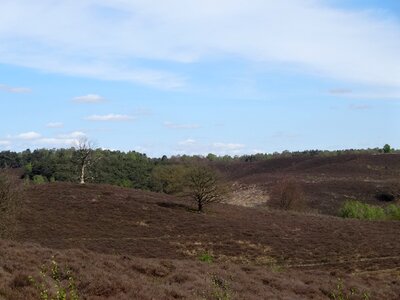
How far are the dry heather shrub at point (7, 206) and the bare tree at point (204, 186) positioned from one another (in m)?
23.3

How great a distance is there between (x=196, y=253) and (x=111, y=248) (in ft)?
23.6

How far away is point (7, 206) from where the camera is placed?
120 feet

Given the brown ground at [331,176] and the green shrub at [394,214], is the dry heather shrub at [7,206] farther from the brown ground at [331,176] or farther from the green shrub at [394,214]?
the brown ground at [331,176]

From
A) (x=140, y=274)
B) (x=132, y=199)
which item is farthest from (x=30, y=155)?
(x=140, y=274)

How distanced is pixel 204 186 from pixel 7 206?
25095mm

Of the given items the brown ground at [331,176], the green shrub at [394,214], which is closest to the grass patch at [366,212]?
the green shrub at [394,214]

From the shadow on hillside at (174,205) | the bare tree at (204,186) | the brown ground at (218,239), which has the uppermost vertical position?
the bare tree at (204,186)

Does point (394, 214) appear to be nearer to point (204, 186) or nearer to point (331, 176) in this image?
point (204, 186)

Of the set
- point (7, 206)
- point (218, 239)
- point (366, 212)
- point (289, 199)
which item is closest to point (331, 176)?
point (289, 199)

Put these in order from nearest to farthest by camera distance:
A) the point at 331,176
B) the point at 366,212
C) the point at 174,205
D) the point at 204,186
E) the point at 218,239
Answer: the point at 218,239 < the point at 204,186 < the point at 174,205 < the point at 366,212 < the point at 331,176

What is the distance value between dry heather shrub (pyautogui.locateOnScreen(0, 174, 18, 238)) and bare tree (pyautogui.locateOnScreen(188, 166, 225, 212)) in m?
23.3

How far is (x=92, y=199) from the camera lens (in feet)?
189

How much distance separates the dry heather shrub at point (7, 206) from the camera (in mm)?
35406

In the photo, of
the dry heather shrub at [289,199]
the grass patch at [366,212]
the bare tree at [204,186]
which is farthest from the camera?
the dry heather shrub at [289,199]
